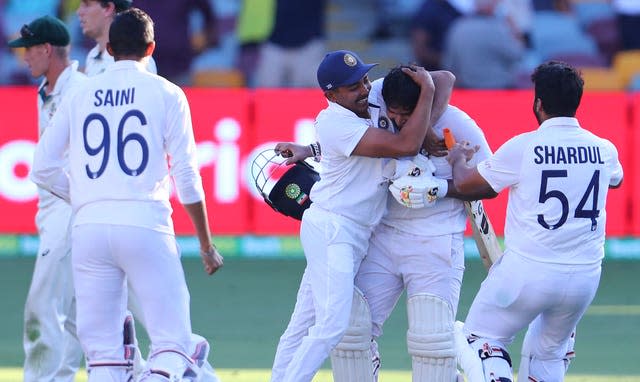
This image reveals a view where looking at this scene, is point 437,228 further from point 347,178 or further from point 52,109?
point 52,109

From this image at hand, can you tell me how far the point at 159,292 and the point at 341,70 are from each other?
1.43 meters

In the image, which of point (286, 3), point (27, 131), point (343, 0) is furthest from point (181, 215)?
point (343, 0)

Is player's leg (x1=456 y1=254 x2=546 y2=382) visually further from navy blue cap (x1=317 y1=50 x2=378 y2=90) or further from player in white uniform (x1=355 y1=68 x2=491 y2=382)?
navy blue cap (x1=317 y1=50 x2=378 y2=90)

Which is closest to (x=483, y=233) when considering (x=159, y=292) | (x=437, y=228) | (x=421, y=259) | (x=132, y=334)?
(x=437, y=228)

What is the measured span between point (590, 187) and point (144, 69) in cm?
227

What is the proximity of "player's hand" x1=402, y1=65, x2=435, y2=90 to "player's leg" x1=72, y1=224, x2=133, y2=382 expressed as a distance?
171cm

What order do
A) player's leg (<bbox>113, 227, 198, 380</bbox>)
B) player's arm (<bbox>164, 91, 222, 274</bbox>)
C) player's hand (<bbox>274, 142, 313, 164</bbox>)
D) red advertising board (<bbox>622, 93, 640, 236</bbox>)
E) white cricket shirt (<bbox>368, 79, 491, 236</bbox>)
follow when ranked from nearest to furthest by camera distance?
player's leg (<bbox>113, 227, 198, 380</bbox>)
player's arm (<bbox>164, 91, 222, 274</bbox>)
white cricket shirt (<bbox>368, 79, 491, 236</bbox>)
player's hand (<bbox>274, 142, 313, 164</bbox>)
red advertising board (<bbox>622, 93, 640, 236</bbox>)

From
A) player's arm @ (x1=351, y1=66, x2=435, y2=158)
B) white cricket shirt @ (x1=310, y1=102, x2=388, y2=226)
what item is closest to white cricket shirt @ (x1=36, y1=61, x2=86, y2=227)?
white cricket shirt @ (x1=310, y1=102, x2=388, y2=226)

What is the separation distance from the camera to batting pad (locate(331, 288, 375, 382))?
287 inches

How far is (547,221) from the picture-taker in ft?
22.4

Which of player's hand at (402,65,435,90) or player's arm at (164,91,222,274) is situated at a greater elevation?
player's hand at (402,65,435,90)

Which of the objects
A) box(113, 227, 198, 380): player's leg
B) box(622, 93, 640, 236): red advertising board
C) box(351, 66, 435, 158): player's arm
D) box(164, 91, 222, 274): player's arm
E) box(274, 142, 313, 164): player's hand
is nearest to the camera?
box(113, 227, 198, 380): player's leg

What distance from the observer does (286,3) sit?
15.8m

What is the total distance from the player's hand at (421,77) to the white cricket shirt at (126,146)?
3.76 ft
